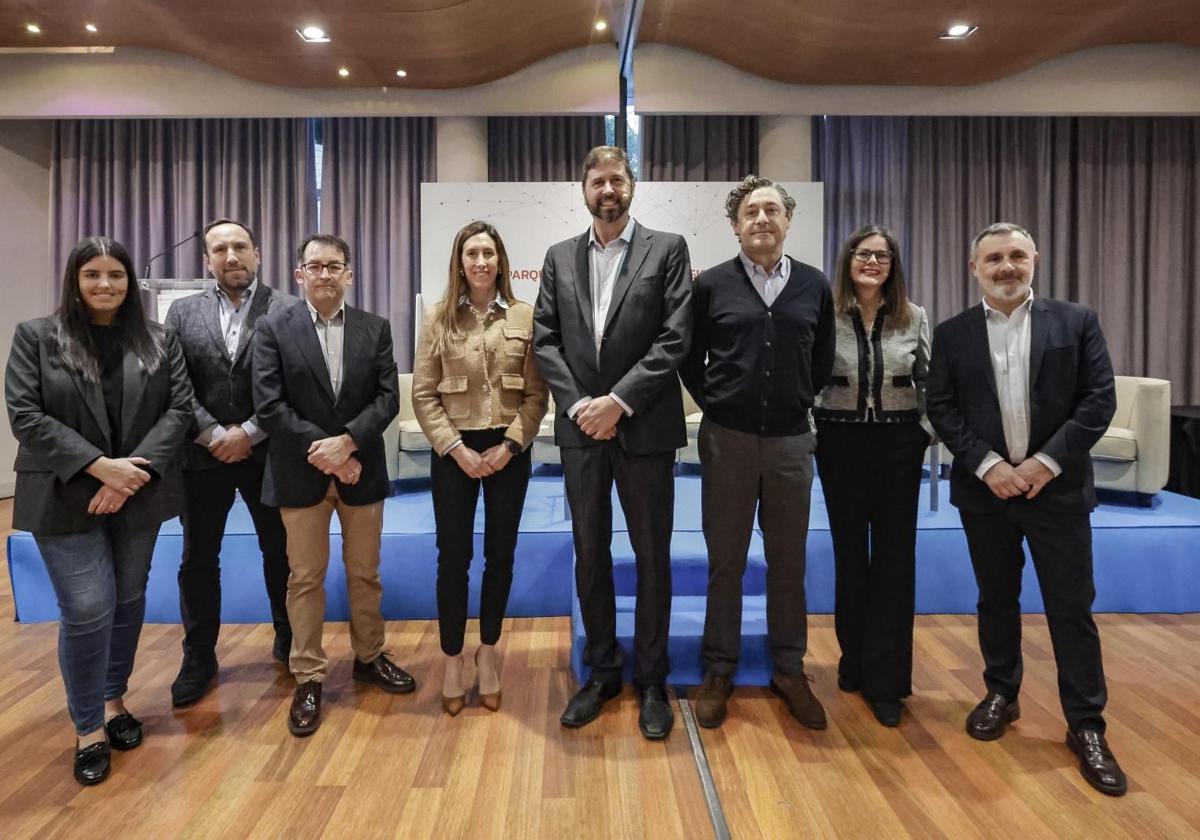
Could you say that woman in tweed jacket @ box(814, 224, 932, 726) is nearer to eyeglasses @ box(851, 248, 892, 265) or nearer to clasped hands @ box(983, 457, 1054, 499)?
eyeglasses @ box(851, 248, 892, 265)

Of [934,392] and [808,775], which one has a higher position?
[934,392]

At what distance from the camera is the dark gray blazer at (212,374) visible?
2.22 meters

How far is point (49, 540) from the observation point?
182 cm

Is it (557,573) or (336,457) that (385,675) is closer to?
(336,457)

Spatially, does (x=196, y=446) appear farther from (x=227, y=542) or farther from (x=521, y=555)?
(x=521, y=555)

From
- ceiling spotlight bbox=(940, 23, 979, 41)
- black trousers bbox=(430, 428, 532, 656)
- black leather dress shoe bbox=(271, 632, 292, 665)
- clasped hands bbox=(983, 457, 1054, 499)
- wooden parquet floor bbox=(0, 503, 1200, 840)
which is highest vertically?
ceiling spotlight bbox=(940, 23, 979, 41)

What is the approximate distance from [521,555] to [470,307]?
4.01 ft

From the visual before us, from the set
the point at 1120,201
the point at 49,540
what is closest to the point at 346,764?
the point at 49,540

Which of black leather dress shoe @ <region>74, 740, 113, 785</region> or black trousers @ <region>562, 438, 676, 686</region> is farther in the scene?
black trousers @ <region>562, 438, 676, 686</region>

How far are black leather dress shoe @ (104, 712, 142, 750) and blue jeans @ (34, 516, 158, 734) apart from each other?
9 centimetres

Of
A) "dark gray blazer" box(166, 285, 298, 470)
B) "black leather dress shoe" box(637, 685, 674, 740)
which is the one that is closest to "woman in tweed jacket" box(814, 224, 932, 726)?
"black leather dress shoe" box(637, 685, 674, 740)

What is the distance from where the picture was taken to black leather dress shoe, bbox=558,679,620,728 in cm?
209

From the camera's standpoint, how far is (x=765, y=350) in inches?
79.2

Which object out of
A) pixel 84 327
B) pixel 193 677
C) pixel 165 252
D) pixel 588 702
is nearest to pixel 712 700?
pixel 588 702
